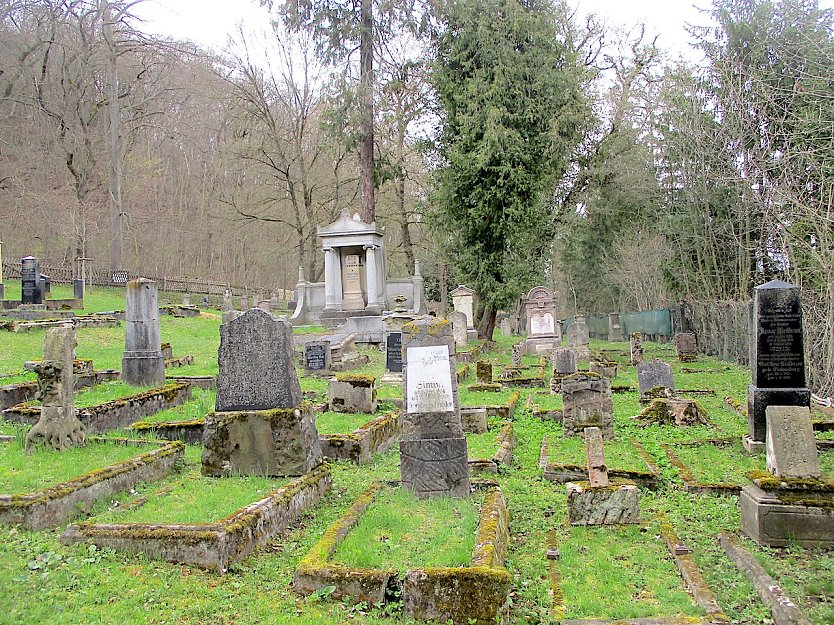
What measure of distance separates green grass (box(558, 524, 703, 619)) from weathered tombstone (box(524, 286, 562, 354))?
1910 cm

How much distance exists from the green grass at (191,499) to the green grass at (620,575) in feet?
9.01

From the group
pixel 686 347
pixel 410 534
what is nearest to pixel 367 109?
pixel 686 347

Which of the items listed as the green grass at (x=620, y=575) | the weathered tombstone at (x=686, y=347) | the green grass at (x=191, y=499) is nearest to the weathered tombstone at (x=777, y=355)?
the green grass at (x=620, y=575)

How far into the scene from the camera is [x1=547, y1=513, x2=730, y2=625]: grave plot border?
4.02m

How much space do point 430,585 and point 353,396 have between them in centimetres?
673

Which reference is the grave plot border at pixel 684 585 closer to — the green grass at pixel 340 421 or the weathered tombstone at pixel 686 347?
the green grass at pixel 340 421

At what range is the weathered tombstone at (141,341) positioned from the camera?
486 inches

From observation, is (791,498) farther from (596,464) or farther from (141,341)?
(141,341)

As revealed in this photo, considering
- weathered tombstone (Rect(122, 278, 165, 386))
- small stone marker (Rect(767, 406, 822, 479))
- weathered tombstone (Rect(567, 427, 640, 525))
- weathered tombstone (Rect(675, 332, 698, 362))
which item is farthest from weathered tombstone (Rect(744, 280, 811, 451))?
weathered tombstone (Rect(675, 332, 698, 362))

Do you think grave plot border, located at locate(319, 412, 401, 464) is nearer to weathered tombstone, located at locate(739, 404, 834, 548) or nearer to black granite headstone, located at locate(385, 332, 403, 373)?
weathered tombstone, located at locate(739, 404, 834, 548)

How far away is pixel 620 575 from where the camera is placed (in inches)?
193

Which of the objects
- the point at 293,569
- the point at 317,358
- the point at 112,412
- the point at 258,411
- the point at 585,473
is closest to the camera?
the point at 293,569

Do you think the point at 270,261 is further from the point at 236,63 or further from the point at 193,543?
the point at 193,543

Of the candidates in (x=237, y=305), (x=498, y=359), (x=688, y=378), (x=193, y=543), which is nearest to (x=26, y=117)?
(x=237, y=305)
